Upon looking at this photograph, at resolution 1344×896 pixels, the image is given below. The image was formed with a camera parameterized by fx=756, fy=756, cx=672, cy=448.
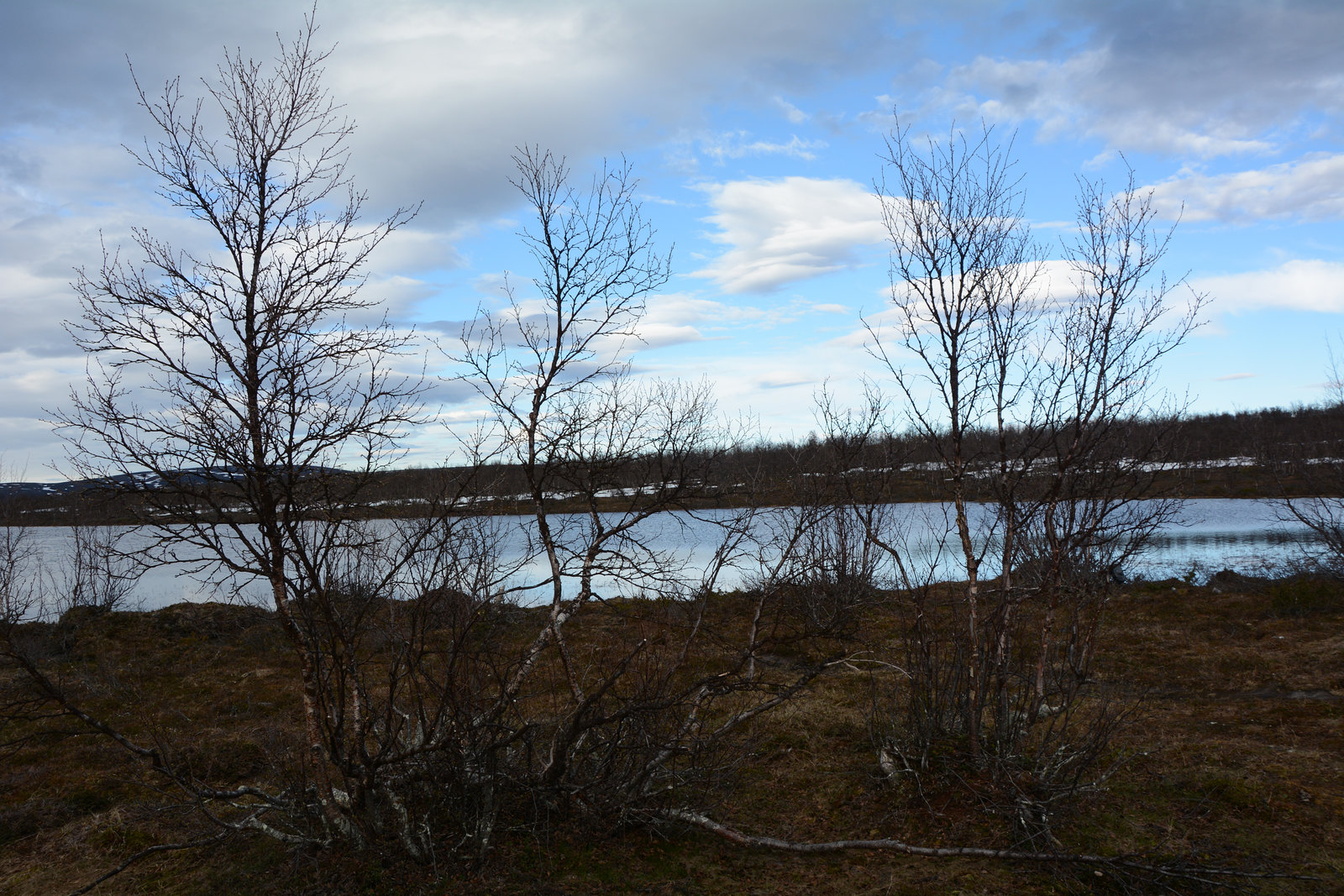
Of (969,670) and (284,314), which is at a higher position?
(284,314)

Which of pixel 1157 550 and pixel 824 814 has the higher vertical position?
pixel 824 814

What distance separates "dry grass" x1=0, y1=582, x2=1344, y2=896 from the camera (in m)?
4.66

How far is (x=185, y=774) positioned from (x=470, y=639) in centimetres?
335

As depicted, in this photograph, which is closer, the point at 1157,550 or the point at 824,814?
the point at 824,814

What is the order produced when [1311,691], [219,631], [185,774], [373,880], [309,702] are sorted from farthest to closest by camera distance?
1. [219,631]
2. [1311,691]
3. [185,774]
4. [309,702]
5. [373,880]

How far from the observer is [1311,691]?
803 cm

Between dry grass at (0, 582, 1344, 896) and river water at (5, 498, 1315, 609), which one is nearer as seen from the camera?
dry grass at (0, 582, 1344, 896)

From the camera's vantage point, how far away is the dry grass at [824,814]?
15.3 feet

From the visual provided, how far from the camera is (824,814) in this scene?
5.62 metres

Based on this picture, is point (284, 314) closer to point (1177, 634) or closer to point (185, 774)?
point (185, 774)

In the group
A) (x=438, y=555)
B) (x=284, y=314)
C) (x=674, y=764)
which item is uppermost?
(x=284, y=314)

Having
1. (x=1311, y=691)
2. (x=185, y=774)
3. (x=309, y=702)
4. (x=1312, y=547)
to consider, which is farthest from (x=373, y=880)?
(x=1312, y=547)

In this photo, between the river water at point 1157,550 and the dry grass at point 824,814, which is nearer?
the dry grass at point 824,814

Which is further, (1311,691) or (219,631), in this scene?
(219,631)
